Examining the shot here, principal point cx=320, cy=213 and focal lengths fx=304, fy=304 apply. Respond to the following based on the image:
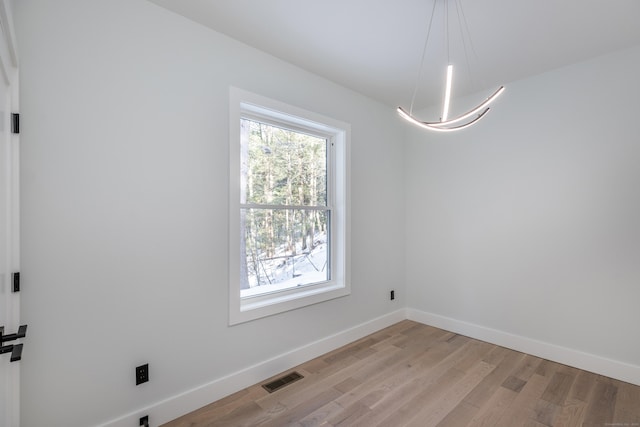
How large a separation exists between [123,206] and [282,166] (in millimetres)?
1317

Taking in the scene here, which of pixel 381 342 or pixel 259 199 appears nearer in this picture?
pixel 259 199

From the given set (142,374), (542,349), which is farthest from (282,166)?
(542,349)

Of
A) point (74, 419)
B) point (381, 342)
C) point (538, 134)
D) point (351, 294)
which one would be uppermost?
point (538, 134)

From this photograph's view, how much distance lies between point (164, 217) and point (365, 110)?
2.38 m

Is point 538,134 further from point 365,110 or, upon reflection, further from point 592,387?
point 592,387

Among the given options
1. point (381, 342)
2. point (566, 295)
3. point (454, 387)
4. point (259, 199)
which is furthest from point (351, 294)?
point (566, 295)

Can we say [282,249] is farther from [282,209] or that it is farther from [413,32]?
[413,32]

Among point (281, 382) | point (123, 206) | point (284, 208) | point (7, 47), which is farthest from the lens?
point (284, 208)

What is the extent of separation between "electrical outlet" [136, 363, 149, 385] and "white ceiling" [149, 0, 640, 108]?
7.50 feet

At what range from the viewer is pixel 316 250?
304cm

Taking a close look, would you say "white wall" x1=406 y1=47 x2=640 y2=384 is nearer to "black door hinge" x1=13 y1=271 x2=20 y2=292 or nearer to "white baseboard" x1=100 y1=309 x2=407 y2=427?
"white baseboard" x1=100 y1=309 x2=407 y2=427

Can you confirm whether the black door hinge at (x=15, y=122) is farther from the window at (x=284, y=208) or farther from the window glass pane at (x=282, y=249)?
the window glass pane at (x=282, y=249)

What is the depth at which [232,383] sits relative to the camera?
89.0 inches

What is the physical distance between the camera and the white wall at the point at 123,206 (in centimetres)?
159
